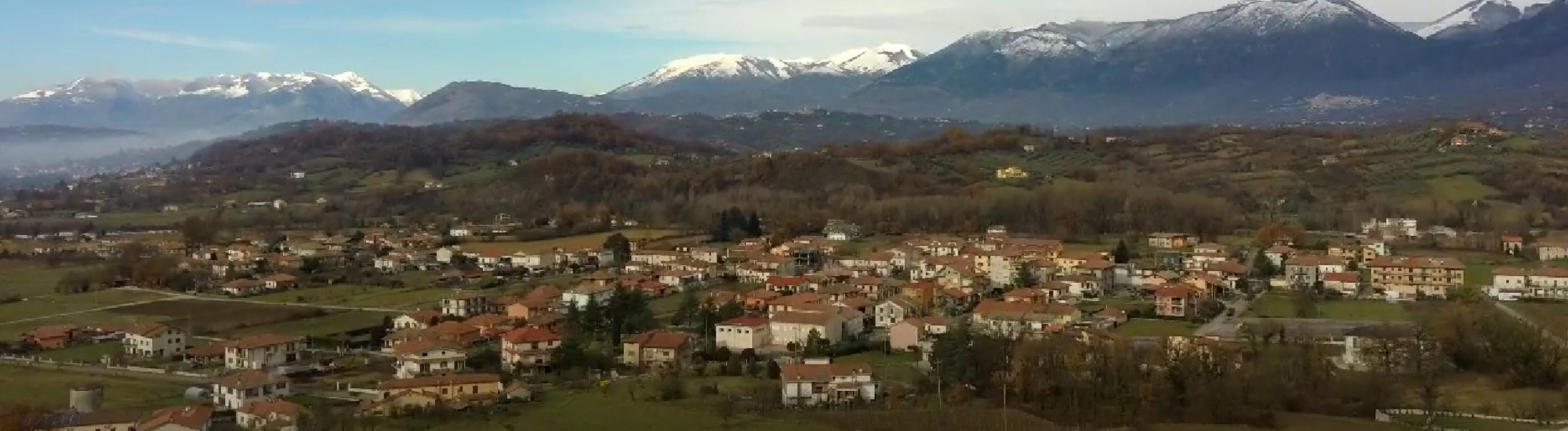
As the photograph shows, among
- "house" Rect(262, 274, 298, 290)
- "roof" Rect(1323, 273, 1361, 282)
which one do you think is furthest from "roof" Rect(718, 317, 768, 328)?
"house" Rect(262, 274, 298, 290)

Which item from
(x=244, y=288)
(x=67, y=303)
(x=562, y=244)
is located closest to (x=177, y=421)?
(x=67, y=303)

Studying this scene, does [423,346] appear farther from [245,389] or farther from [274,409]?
[274,409]

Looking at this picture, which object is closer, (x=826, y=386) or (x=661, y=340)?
(x=826, y=386)

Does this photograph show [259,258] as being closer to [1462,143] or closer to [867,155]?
[867,155]

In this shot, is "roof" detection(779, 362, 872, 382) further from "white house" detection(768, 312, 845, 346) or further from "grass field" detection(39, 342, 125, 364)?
"grass field" detection(39, 342, 125, 364)

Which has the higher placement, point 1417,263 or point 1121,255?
point 1417,263

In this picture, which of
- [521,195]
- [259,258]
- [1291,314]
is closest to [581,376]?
[1291,314]
